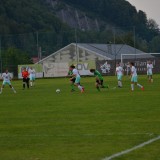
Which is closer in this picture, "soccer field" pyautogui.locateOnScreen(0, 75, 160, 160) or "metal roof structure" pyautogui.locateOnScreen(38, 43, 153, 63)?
"soccer field" pyautogui.locateOnScreen(0, 75, 160, 160)

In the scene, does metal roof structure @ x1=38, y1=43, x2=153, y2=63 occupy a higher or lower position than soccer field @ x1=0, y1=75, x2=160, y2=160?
higher

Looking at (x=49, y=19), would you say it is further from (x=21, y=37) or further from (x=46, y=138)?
(x=46, y=138)

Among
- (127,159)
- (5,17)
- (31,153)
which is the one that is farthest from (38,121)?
(5,17)

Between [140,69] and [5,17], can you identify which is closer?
[140,69]

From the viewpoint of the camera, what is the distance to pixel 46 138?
47.9 ft

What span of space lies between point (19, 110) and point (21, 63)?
69106 millimetres

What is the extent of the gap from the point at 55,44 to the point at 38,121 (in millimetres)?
79989

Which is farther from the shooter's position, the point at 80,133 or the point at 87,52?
the point at 87,52

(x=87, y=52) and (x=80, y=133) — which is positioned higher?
(x=87, y=52)

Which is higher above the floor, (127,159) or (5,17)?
(5,17)

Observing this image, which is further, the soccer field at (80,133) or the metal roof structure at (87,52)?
the metal roof structure at (87,52)

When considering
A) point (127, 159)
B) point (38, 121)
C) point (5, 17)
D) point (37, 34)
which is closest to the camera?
point (127, 159)

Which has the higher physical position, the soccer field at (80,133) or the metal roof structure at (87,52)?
the metal roof structure at (87,52)

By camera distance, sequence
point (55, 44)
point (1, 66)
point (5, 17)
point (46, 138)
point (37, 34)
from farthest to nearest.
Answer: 1. point (5, 17)
2. point (55, 44)
3. point (37, 34)
4. point (1, 66)
5. point (46, 138)
